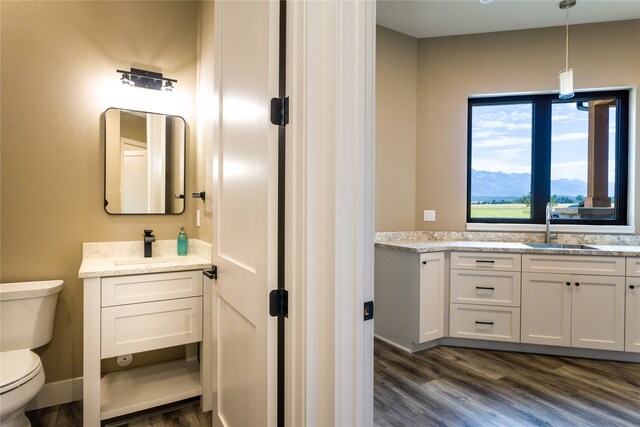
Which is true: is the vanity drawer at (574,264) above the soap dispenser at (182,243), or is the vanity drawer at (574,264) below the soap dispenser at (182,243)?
below

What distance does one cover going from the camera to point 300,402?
101 centimetres

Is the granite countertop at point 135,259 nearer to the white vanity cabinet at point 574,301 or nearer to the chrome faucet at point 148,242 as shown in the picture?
the chrome faucet at point 148,242

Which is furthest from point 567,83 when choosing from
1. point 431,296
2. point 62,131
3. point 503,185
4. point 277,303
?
point 62,131

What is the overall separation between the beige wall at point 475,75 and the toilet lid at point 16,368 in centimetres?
297

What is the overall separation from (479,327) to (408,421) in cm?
126

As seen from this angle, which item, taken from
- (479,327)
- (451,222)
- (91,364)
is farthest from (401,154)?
(91,364)

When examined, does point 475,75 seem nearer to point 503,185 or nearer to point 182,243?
point 503,185

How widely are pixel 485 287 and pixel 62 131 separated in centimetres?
317

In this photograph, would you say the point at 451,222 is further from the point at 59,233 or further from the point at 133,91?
the point at 59,233

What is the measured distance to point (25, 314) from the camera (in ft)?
6.06

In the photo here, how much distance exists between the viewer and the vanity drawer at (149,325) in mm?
1807

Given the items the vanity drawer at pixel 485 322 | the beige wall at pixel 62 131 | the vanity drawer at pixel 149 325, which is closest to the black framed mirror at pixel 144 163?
the beige wall at pixel 62 131

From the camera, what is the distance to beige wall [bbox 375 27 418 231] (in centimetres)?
324

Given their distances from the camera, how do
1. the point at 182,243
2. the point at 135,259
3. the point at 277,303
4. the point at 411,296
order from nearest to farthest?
the point at 277,303 → the point at 135,259 → the point at 182,243 → the point at 411,296
